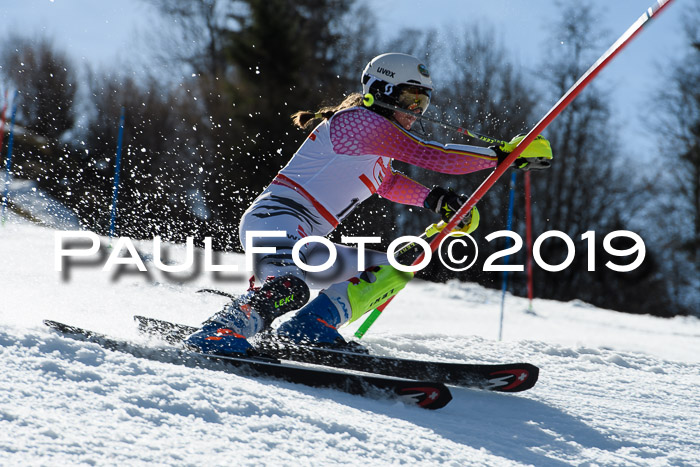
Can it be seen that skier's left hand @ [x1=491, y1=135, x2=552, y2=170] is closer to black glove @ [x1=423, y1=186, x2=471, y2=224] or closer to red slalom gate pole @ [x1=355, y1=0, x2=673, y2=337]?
red slalom gate pole @ [x1=355, y1=0, x2=673, y2=337]

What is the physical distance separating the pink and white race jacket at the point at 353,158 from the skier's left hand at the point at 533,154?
0.06 meters

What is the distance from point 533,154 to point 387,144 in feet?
2.12

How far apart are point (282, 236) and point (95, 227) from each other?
1133 cm

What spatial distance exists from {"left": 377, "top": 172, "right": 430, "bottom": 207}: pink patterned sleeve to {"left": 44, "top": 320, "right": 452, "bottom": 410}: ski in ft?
4.13

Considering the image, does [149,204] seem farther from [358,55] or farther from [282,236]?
[282,236]

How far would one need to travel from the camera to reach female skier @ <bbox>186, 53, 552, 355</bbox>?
285 centimetres

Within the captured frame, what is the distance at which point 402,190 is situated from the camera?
357cm

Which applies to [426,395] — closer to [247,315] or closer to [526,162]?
[247,315]

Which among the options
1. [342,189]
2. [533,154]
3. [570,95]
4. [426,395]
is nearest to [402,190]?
[342,189]

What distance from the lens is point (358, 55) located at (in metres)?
19.5

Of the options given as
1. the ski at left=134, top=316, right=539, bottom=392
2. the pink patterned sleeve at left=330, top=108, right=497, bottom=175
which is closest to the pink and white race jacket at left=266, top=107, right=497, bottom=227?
the pink patterned sleeve at left=330, top=108, right=497, bottom=175

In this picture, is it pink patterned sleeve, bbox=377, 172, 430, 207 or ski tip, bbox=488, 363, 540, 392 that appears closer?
ski tip, bbox=488, 363, 540, 392

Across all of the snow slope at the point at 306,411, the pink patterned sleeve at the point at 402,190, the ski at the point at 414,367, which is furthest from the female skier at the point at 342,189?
the snow slope at the point at 306,411

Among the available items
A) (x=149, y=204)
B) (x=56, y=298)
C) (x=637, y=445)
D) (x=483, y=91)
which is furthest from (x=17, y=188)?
(x=637, y=445)
